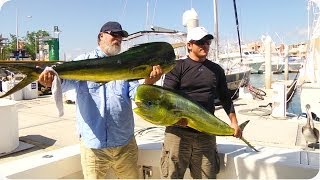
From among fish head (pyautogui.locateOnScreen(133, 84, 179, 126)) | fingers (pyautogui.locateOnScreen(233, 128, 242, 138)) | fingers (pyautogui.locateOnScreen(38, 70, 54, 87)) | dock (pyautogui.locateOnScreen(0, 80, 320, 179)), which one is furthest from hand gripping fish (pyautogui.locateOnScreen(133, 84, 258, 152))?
dock (pyautogui.locateOnScreen(0, 80, 320, 179))

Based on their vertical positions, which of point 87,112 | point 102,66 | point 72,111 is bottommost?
point 72,111

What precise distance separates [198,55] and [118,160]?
93cm

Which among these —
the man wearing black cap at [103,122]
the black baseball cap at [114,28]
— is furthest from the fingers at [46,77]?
the man wearing black cap at [103,122]

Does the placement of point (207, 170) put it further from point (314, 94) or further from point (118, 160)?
point (314, 94)

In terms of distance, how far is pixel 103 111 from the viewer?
2357mm

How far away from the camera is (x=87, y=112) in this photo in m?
2.36

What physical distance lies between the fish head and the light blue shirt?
29.2 inches

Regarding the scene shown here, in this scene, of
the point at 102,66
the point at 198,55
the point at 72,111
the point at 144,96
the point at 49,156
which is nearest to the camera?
the point at 102,66

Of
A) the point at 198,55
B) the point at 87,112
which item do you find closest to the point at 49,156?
the point at 87,112

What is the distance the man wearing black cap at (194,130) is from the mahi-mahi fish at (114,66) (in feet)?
2.88

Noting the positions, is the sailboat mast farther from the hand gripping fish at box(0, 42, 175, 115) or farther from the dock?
the hand gripping fish at box(0, 42, 175, 115)

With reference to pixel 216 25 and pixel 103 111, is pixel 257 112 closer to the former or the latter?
pixel 216 25

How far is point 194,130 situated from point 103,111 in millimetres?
645

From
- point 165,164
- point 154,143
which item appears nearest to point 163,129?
point 154,143
